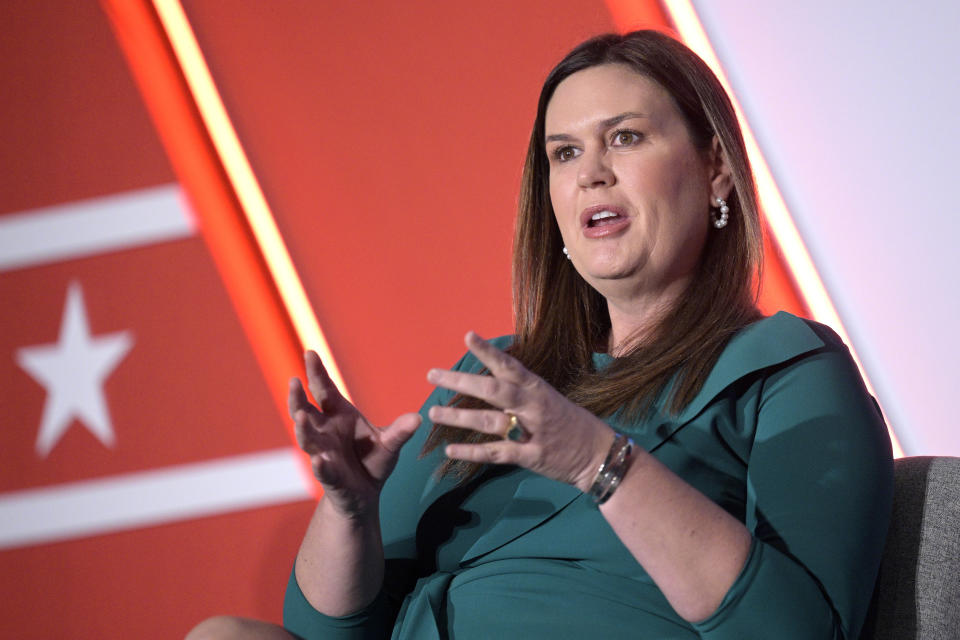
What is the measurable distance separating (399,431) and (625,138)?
21.5 inches

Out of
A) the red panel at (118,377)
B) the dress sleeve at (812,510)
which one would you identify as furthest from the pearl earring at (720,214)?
the red panel at (118,377)

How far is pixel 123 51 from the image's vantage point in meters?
1.96

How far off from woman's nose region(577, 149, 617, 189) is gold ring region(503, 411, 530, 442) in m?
0.55

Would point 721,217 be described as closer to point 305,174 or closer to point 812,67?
point 812,67

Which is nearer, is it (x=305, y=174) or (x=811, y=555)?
(x=811, y=555)

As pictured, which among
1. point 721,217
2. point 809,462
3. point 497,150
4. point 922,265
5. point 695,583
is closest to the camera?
point 695,583

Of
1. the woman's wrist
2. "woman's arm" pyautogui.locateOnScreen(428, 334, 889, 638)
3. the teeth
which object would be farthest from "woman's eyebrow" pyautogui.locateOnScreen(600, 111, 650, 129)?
the woman's wrist

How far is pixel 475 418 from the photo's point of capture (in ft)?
2.59

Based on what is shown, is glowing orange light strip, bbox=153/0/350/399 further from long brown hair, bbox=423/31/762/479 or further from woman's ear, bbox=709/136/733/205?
woman's ear, bbox=709/136/733/205

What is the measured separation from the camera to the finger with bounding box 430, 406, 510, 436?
2.58 ft

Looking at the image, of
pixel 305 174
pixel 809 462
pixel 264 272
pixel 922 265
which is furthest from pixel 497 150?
pixel 809 462

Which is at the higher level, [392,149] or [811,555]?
[392,149]

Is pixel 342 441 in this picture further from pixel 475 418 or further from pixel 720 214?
pixel 720 214

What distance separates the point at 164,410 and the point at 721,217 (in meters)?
1.23
